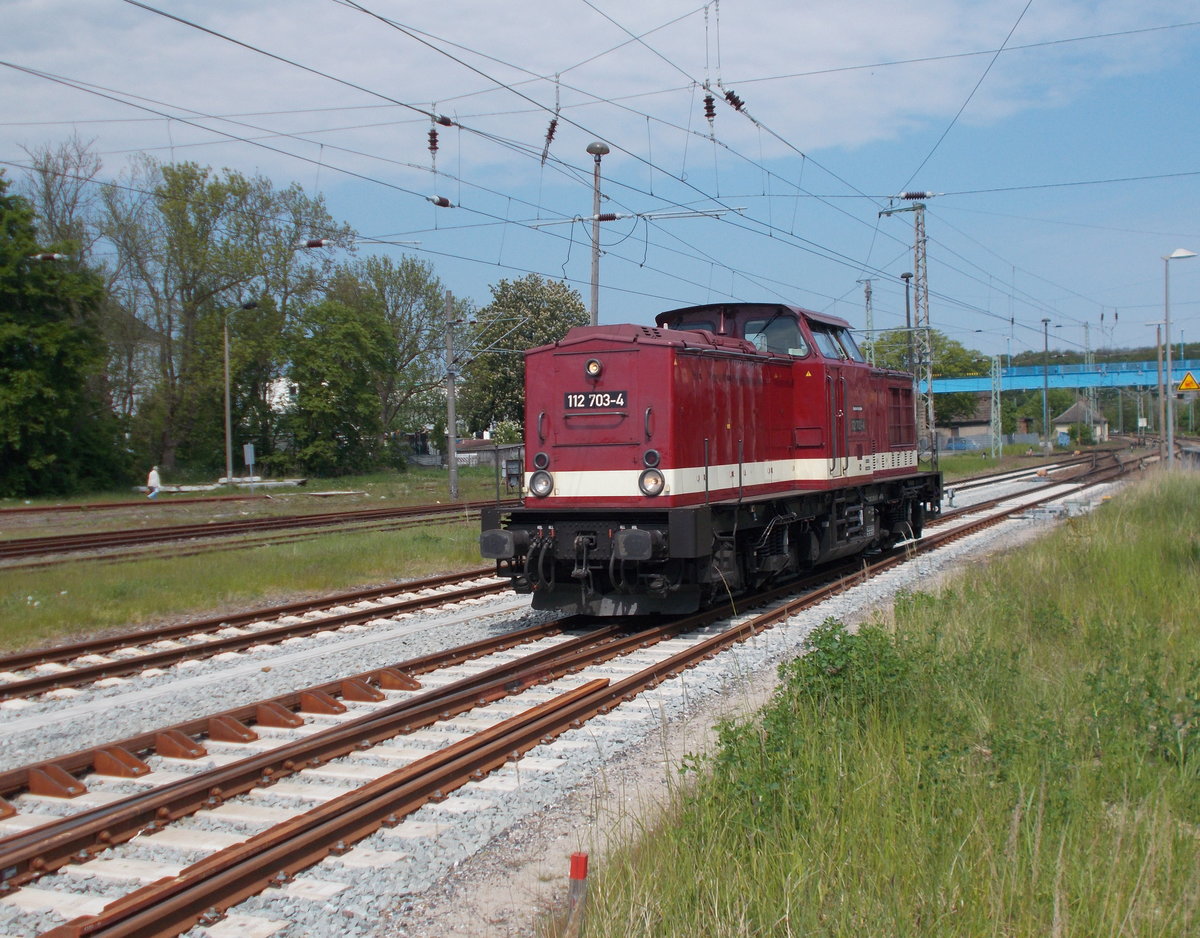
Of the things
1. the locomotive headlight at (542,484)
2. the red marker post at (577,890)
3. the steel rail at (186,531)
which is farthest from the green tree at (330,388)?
the red marker post at (577,890)

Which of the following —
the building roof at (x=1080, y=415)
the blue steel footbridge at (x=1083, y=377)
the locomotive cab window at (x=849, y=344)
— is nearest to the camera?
the locomotive cab window at (x=849, y=344)

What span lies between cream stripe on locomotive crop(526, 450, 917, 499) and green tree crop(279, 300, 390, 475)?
42678mm

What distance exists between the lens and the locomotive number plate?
1025 cm

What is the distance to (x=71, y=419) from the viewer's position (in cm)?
3844

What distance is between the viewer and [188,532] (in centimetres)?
2273

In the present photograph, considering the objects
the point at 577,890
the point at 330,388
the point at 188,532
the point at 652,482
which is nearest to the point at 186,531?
the point at 188,532

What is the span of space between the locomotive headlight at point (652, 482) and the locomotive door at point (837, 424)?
352 centimetres

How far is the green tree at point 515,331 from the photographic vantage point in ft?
179

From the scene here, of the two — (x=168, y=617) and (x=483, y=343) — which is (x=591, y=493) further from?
(x=483, y=343)

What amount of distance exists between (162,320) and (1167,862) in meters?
53.0

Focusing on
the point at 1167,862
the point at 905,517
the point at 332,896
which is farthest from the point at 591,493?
the point at 905,517

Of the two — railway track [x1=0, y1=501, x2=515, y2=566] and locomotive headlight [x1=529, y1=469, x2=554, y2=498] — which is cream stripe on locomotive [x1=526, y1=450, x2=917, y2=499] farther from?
railway track [x1=0, y1=501, x2=515, y2=566]

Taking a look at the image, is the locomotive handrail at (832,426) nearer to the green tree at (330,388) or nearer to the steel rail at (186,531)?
the steel rail at (186,531)

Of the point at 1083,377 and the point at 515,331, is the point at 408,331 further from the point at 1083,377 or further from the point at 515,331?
the point at 1083,377
